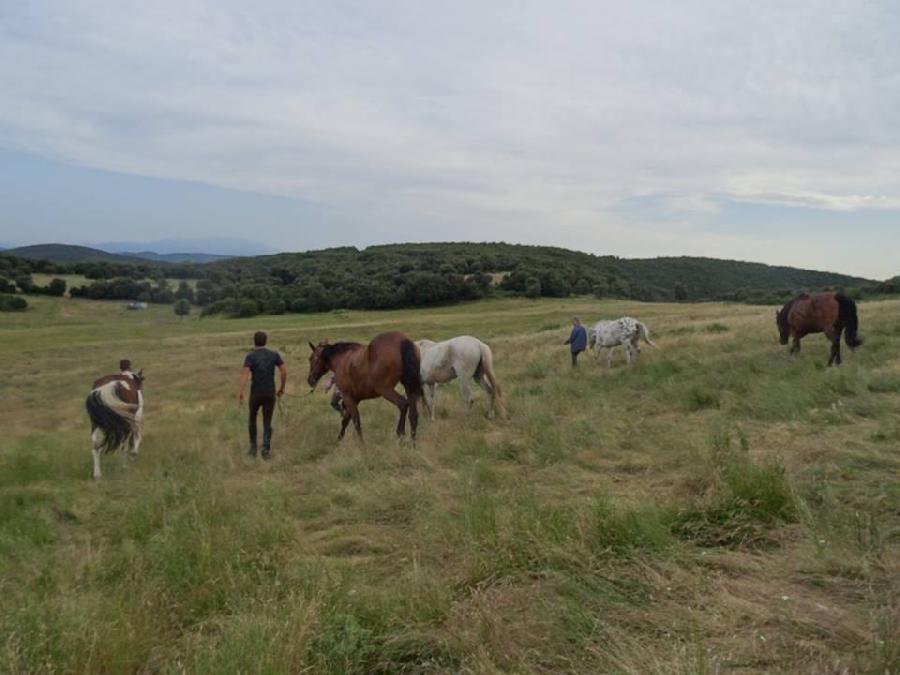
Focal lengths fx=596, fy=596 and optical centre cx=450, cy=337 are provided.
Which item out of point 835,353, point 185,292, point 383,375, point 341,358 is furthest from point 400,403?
point 185,292

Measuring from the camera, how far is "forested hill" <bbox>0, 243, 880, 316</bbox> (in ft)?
245

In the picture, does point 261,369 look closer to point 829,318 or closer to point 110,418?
point 110,418

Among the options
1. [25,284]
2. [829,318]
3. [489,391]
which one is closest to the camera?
[489,391]

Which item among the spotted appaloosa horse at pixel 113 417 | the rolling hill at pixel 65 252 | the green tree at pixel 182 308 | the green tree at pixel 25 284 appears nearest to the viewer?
the spotted appaloosa horse at pixel 113 417

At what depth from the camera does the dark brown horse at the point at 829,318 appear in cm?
1269

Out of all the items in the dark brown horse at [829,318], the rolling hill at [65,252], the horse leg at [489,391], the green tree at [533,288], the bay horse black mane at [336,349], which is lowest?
the horse leg at [489,391]

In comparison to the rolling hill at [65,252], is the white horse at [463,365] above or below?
below

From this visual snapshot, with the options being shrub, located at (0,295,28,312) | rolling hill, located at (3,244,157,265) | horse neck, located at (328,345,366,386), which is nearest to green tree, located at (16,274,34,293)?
shrub, located at (0,295,28,312)

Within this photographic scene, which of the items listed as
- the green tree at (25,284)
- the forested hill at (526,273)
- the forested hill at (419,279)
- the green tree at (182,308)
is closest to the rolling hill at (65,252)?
the forested hill at (419,279)

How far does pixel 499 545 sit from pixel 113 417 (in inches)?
327

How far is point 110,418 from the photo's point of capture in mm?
9945

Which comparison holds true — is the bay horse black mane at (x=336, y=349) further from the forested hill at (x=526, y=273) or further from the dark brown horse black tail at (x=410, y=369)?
the forested hill at (x=526, y=273)

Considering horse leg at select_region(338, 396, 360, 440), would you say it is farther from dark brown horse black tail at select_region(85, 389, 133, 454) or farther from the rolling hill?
the rolling hill

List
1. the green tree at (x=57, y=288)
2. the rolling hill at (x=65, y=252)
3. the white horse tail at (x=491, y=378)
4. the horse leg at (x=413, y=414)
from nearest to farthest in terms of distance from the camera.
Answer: the horse leg at (x=413, y=414) < the white horse tail at (x=491, y=378) < the green tree at (x=57, y=288) < the rolling hill at (x=65, y=252)
